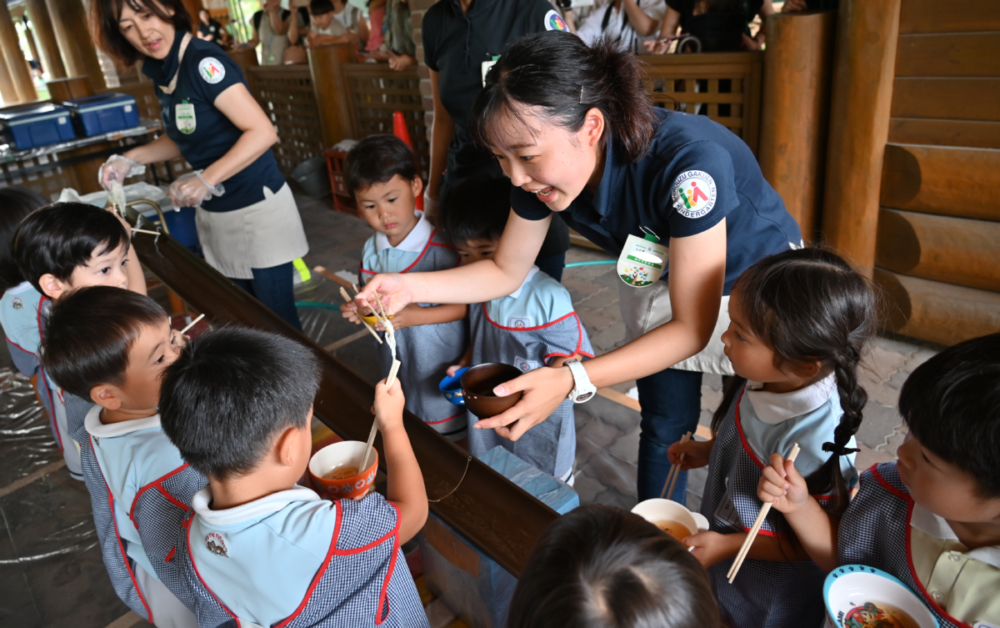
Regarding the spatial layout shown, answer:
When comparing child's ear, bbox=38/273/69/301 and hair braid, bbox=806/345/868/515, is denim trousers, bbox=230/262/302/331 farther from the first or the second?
hair braid, bbox=806/345/868/515

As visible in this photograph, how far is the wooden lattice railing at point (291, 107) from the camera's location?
6.73 m

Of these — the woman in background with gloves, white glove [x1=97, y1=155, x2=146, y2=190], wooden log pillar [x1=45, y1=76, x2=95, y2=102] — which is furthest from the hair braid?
wooden log pillar [x1=45, y1=76, x2=95, y2=102]

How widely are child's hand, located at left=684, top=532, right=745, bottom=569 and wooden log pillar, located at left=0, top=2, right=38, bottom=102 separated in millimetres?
14571

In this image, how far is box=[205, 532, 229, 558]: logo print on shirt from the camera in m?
0.94

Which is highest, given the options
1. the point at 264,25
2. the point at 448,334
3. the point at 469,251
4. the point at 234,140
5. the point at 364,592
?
the point at 264,25

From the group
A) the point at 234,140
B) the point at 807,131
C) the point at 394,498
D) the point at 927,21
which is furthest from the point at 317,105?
the point at 394,498

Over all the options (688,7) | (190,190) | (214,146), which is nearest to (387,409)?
(190,190)

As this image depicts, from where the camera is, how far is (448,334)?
2182mm

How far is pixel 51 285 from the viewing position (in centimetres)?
182

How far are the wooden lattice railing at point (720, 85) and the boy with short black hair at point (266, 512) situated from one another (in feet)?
8.61

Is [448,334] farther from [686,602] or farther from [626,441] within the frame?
[686,602]

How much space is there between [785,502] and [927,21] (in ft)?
7.96

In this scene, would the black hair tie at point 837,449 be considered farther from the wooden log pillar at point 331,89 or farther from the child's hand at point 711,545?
the wooden log pillar at point 331,89

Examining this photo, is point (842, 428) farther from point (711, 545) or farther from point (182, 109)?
point (182, 109)
